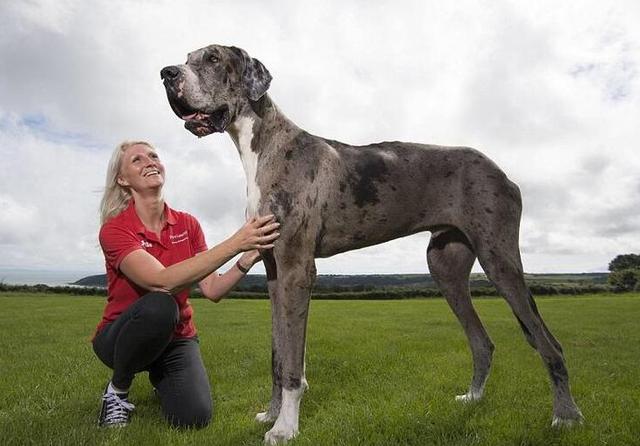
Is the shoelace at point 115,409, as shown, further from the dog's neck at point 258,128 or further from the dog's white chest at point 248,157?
the dog's neck at point 258,128

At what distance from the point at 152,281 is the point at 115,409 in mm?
1359

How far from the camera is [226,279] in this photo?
5715mm

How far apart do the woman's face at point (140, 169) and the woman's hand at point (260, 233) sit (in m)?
1.68

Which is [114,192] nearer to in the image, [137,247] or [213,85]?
[137,247]

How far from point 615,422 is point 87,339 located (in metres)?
11.5

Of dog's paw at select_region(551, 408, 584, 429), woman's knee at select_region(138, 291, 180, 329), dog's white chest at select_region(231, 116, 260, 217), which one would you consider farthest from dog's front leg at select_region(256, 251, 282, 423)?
dog's paw at select_region(551, 408, 584, 429)

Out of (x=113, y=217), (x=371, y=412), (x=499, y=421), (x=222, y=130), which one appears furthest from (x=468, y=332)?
(x=113, y=217)

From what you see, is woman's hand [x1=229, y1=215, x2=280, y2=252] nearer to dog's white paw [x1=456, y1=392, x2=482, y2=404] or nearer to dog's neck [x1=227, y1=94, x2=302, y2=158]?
dog's neck [x1=227, y1=94, x2=302, y2=158]

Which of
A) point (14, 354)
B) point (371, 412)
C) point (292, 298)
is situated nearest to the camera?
point (292, 298)

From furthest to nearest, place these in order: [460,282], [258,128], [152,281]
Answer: [460,282] → [152,281] → [258,128]

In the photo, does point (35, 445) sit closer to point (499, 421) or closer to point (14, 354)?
point (499, 421)

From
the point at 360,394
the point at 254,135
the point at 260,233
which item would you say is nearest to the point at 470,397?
the point at 360,394

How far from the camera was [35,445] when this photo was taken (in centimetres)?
436

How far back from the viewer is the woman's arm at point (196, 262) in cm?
432
